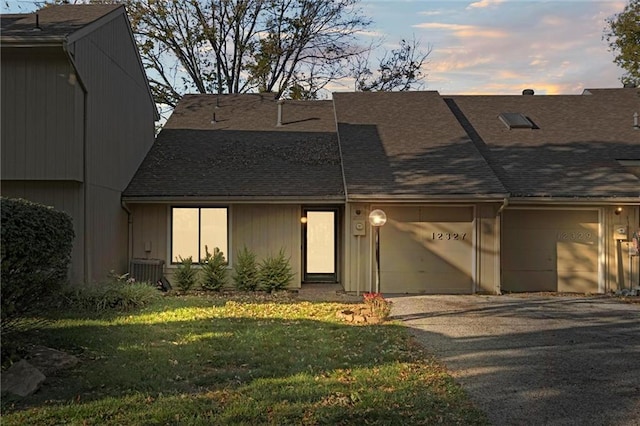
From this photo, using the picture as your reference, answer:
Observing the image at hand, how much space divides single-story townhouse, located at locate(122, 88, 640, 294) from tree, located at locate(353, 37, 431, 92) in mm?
10833

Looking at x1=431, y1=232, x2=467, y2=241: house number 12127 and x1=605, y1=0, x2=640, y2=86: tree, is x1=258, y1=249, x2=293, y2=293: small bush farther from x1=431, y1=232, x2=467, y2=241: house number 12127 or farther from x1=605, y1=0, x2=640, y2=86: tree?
x1=605, y1=0, x2=640, y2=86: tree

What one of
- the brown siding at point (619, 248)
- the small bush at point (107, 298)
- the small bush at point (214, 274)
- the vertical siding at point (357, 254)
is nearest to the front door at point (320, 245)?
the vertical siding at point (357, 254)

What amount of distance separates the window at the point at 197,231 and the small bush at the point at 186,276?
1.48 feet

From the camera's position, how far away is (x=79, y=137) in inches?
399

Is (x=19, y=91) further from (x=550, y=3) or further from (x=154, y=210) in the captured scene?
(x=550, y=3)

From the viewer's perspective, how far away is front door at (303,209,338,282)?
1389cm

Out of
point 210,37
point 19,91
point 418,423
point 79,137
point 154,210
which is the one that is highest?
point 210,37

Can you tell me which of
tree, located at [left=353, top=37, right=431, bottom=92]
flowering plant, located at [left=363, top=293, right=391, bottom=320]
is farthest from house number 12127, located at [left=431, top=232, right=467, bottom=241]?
tree, located at [left=353, top=37, right=431, bottom=92]

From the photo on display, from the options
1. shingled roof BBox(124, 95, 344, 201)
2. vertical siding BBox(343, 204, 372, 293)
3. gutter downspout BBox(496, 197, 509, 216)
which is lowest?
vertical siding BBox(343, 204, 372, 293)

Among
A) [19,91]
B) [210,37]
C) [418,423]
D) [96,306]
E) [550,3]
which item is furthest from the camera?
[210,37]

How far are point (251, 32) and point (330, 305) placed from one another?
58.1 feet

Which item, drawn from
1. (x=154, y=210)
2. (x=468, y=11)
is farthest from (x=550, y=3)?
(x=154, y=210)

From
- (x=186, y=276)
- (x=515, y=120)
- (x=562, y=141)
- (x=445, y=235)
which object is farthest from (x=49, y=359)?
(x=515, y=120)

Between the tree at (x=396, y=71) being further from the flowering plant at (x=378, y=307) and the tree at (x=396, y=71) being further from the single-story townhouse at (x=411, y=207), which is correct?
the flowering plant at (x=378, y=307)
